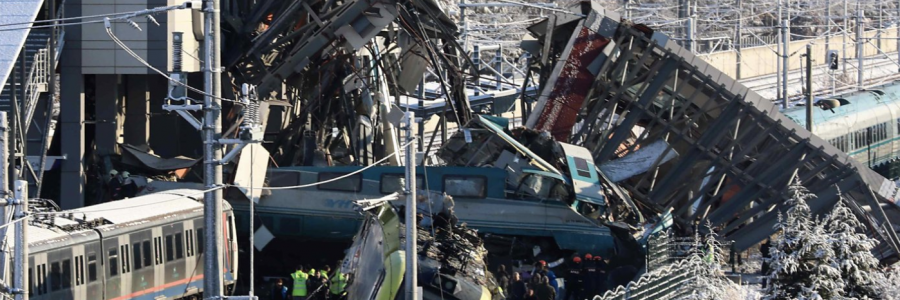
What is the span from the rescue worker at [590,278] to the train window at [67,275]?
966 centimetres

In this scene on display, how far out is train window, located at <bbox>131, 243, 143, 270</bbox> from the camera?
26.0 m

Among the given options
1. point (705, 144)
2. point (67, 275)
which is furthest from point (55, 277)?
point (705, 144)

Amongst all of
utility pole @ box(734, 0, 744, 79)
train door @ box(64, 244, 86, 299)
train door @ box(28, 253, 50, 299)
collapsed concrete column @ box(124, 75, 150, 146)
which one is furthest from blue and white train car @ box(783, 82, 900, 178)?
train door @ box(28, 253, 50, 299)

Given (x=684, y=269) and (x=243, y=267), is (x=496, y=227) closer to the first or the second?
(x=243, y=267)

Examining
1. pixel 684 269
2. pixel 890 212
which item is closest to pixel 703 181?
pixel 890 212

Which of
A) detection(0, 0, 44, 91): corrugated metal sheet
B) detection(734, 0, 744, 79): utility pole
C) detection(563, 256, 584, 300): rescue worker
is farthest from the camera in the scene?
detection(734, 0, 744, 79): utility pole

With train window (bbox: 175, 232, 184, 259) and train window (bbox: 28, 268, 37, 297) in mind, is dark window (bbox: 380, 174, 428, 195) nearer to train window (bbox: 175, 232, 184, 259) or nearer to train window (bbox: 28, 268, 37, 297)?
train window (bbox: 175, 232, 184, 259)

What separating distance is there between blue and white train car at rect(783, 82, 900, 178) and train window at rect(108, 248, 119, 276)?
2623 cm

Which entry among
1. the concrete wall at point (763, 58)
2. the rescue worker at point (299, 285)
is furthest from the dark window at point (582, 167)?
the concrete wall at point (763, 58)

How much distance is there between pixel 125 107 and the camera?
1451 inches

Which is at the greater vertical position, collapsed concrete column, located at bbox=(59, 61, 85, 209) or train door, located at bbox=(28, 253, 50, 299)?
collapsed concrete column, located at bbox=(59, 61, 85, 209)

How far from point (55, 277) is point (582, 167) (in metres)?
12.4

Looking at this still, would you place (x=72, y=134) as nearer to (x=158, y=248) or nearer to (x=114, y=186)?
(x=114, y=186)

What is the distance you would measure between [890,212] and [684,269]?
36.6 feet
